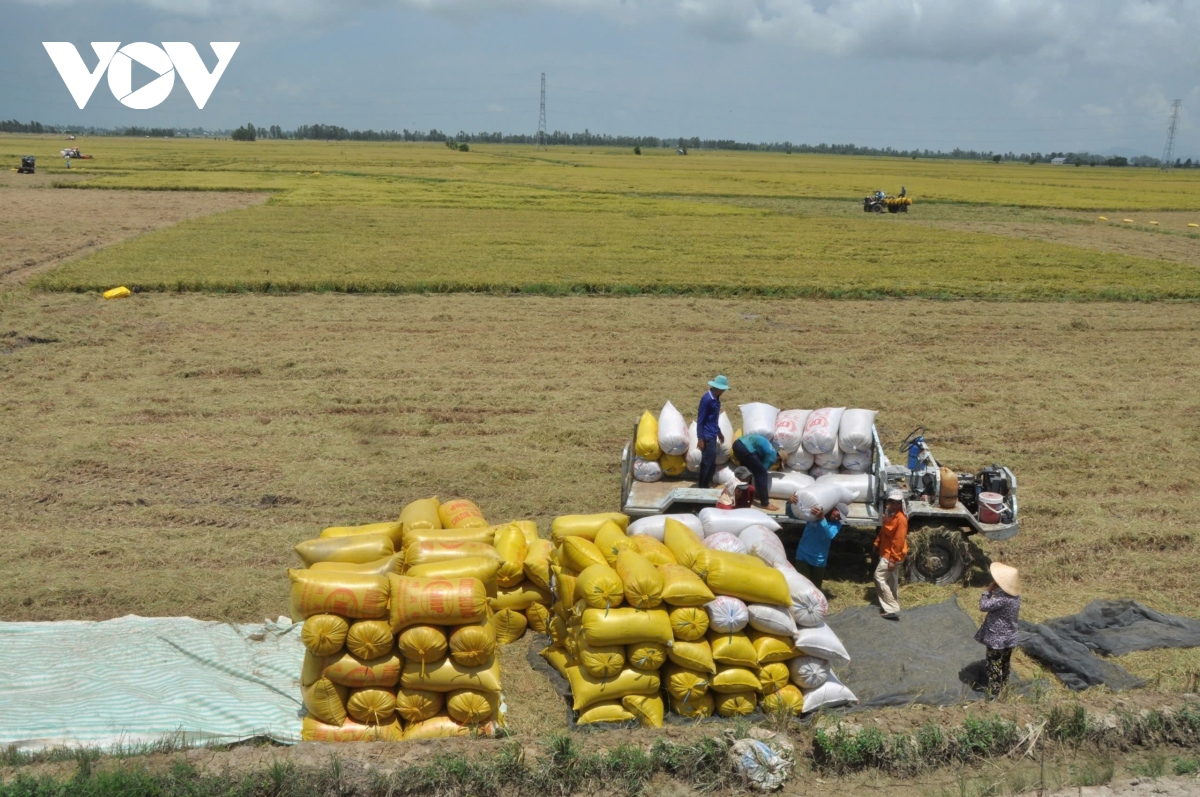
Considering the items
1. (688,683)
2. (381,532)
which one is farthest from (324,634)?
(688,683)

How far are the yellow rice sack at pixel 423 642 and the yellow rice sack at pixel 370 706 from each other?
36 centimetres

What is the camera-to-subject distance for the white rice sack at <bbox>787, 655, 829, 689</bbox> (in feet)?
21.5

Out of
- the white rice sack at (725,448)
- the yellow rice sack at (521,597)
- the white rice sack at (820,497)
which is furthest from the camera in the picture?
the white rice sack at (725,448)

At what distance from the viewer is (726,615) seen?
20.8 ft

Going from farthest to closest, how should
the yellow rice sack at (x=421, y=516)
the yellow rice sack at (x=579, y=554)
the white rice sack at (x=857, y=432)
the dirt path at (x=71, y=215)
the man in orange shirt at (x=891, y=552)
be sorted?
the dirt path at (x=71, y=215), the white rice sack at (x=857, y=432), the man in orange shirt at (x=891, y=552), the yellow rice sack at (x=421, y=516), the yellow rice sack at (x=579, y=554)

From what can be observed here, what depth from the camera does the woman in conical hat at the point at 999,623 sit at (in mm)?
6719

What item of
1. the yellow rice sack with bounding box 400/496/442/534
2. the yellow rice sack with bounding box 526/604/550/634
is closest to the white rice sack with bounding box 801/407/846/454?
the yellow rice sack with bounding box 526/604/550/634

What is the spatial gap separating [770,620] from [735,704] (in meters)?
0.64

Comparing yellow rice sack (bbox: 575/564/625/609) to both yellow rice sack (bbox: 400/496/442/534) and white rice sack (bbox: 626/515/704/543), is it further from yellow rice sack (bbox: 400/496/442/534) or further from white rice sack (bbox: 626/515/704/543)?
yellow rice sack (bbox: 400/496/442/534)

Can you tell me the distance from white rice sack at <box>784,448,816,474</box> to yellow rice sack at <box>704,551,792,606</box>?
289 centimetres

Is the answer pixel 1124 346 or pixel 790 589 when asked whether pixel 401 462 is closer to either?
pixel 790 589

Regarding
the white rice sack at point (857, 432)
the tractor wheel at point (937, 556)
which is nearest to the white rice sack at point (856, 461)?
the white rice sack at point (857, 432)

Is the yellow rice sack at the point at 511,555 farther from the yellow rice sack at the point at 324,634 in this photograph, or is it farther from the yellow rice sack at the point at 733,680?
the yellow rice sack at the point at 733,680

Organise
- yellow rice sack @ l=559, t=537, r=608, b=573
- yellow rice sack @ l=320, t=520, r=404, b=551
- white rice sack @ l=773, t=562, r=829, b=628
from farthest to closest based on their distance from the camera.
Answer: yellow rice sack @ l=320, t=520, r=404, b=551
yellow rice sack @ l=559, t=537, r=608, b=573
white rice sack @ l=773, t=562, r=829, b=628
